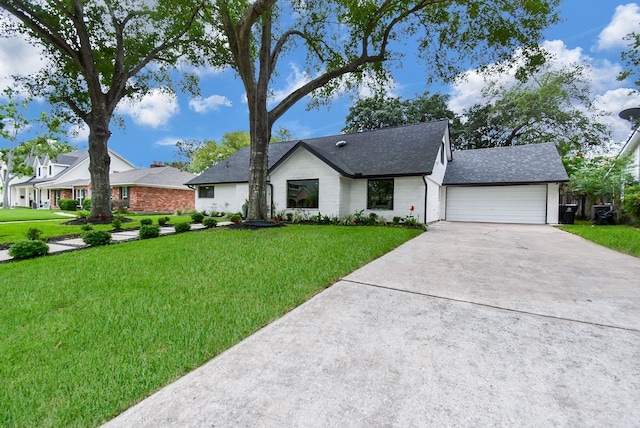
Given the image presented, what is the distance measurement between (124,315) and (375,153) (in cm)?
1289

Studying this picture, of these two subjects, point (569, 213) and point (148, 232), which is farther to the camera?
point (569, 213)

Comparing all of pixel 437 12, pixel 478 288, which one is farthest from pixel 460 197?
pixel 478 288

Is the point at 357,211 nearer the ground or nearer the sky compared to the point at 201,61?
nearer the ground

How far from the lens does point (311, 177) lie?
12969mm

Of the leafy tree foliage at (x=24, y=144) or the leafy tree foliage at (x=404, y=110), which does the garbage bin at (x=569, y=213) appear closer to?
the leafy tree foliage at (x=404, y=110)

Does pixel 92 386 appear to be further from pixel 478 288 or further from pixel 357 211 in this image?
pixel 357 211

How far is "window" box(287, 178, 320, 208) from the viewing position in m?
13.0

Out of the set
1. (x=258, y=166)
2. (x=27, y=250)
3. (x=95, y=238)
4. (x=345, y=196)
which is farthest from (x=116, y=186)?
(x=345, y=196)

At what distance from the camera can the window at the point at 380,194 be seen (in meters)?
12.6

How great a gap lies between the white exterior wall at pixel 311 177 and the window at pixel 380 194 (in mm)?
1490

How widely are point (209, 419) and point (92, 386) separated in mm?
905

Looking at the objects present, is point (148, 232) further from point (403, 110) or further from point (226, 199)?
point (403, 110)

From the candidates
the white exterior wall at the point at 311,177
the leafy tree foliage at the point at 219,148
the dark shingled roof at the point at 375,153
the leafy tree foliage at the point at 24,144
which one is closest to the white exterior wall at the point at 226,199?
the dark shingled roof at the point at 375,153

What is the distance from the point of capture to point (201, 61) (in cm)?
1416
